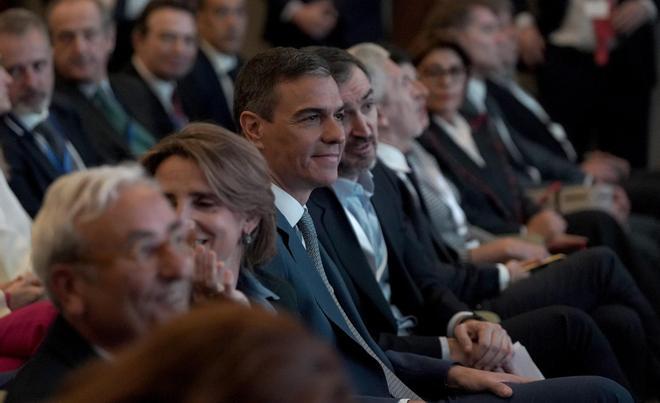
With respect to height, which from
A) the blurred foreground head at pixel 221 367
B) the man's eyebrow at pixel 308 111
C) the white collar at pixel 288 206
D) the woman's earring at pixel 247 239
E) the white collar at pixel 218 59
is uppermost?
the blurred foreground head at pixel 221 367

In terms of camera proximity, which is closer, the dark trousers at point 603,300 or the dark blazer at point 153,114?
the dark trousers at point 603,300

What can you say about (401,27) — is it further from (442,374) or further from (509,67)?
(442,374)

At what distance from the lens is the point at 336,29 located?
21.5 ft

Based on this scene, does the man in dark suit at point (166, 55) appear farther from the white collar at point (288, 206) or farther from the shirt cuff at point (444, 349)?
the white collar at point (288, 206)

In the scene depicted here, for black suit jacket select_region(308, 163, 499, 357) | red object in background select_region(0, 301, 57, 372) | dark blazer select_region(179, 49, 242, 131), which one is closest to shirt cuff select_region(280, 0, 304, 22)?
dark blazer select_region(179, 49, 242, 131)

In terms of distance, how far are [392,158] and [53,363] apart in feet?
6.84

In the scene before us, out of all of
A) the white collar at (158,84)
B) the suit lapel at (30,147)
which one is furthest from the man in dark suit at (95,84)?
the suit lapel at (30,147)

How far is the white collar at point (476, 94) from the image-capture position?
532cm

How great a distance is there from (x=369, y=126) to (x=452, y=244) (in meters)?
1.05

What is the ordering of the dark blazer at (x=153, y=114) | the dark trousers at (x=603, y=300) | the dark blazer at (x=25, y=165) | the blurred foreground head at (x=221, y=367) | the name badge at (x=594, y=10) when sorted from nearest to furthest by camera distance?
the blurred foreground head at (x=221, y=367) → the dark trousers at (x=603, y=300) → the dark blazer at (x=25, y=165) → the dark blazer at (x=153, y=114) → the name badge at (x=594, y=10)

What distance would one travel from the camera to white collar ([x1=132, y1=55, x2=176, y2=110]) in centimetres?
513

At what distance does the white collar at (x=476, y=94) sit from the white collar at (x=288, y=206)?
105 inches

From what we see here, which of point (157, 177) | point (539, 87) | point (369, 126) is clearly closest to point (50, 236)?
point (157, 177)

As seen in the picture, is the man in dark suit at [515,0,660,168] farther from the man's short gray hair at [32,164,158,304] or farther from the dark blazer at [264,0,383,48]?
Answer: the man's short gray hair at [32,164,158,304]
